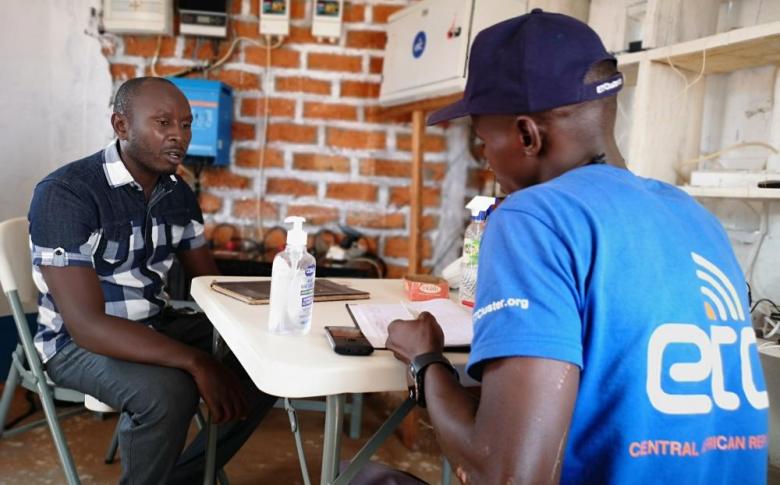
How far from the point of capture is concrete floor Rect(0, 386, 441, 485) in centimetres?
190

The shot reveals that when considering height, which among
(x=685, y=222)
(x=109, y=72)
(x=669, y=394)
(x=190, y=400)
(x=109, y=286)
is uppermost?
(x=109, y=72)

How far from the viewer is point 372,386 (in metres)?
0.82

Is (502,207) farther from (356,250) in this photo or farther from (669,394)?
(356,250)

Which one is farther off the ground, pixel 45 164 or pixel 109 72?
pixel 109 72

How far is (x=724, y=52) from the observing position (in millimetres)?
1457

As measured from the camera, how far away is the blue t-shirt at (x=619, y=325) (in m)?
0.60

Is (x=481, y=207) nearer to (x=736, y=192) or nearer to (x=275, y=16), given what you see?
(x=736, y=192)

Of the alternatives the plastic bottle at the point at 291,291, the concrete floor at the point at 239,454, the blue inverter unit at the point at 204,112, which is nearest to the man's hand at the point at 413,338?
the plastic bottle at the point at 291,291

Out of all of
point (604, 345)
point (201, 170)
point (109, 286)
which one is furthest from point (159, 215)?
point (604, 345)

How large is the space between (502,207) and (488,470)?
0.28m

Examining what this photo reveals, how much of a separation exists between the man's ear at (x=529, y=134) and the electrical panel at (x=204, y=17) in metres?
2.02

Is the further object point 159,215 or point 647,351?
point 159,215

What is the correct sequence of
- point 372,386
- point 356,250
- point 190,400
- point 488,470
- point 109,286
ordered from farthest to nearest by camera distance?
point 356,250 → point 109,286 → point 190,400 → point 372,386 → point 488,470

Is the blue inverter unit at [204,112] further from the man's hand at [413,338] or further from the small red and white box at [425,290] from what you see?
the man's hand at [413,338]
